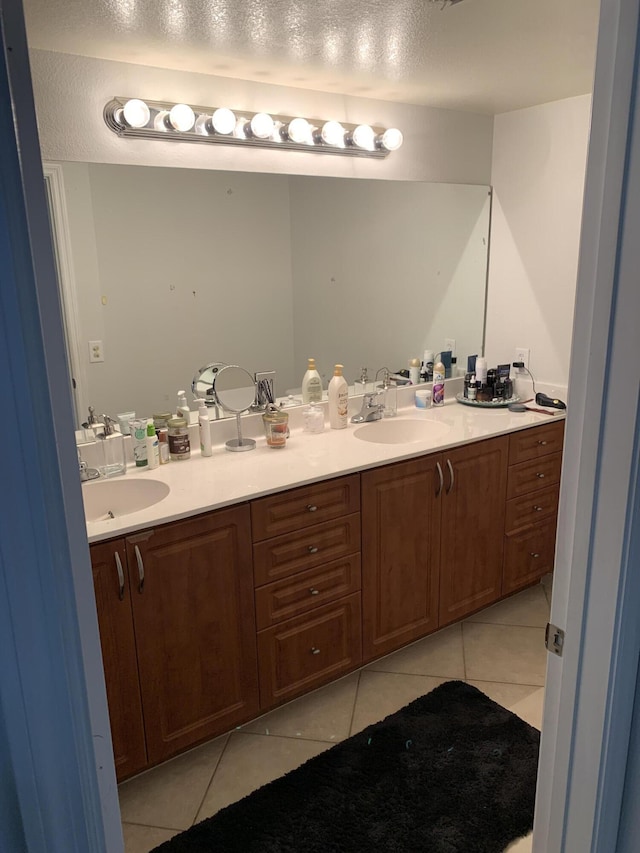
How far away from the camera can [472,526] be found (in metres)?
2.58

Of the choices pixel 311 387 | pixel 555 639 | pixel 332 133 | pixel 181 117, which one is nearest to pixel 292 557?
pixel 311 387

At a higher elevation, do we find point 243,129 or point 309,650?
point 243,129

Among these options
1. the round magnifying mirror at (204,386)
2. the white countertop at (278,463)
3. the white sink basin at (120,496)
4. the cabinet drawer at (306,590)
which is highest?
the round magnifying mirror at (204,386)

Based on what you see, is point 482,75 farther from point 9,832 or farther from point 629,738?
point 9,832

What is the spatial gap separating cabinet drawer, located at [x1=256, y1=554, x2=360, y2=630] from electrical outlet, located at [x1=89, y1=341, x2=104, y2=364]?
0.94 metres

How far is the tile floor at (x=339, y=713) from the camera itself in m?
1.87

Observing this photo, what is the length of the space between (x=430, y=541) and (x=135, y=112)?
1.79 metres

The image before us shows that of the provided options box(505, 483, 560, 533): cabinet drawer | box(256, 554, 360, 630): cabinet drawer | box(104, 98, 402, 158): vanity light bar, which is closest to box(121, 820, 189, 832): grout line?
box(256, 554, 360, 630): cabinet drawer

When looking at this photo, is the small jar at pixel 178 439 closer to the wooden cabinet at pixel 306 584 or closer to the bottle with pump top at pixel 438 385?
the wooden cabinet at pixel 306 584

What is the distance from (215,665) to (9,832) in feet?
4.35

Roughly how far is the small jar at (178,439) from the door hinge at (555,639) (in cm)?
151

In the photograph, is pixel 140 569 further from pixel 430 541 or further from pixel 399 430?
pixel 399 430

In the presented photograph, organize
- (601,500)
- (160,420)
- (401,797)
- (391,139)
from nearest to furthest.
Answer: (601,500), (401,797), (160,420), (391,139)

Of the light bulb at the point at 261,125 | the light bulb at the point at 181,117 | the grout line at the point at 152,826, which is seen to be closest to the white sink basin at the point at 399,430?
the light bulb at the point at 261,125
